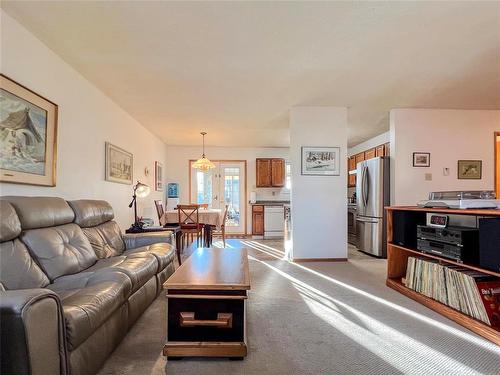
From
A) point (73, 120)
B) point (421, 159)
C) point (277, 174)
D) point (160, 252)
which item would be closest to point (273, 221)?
point (277, 174)

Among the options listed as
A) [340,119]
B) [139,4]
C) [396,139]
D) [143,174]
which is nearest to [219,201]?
[143,174]

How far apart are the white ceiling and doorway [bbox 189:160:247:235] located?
3098 mm

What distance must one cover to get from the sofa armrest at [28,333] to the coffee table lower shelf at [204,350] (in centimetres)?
63

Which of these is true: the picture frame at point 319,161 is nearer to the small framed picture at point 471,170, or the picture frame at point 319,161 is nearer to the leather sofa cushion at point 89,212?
the small framed picture at point 471,170

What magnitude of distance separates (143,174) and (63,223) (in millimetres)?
3110

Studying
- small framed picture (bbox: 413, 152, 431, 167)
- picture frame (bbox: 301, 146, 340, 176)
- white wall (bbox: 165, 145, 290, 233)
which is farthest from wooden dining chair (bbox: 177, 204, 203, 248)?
small framed picture (bbox: 413, 152, 431, 167)

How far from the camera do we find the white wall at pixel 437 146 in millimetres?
4336

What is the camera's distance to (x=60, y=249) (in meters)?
2.05

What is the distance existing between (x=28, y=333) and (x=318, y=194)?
3.83 metres

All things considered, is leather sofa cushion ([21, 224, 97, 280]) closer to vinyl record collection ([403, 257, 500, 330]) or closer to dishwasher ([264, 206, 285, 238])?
vinyl record collection ([403, 257, 500, 330])

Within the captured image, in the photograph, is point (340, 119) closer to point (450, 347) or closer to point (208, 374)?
point (450, 347)

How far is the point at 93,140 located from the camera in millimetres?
3369

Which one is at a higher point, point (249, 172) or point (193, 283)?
point (249, 172)

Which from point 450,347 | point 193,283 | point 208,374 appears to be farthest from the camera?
point 450,347
